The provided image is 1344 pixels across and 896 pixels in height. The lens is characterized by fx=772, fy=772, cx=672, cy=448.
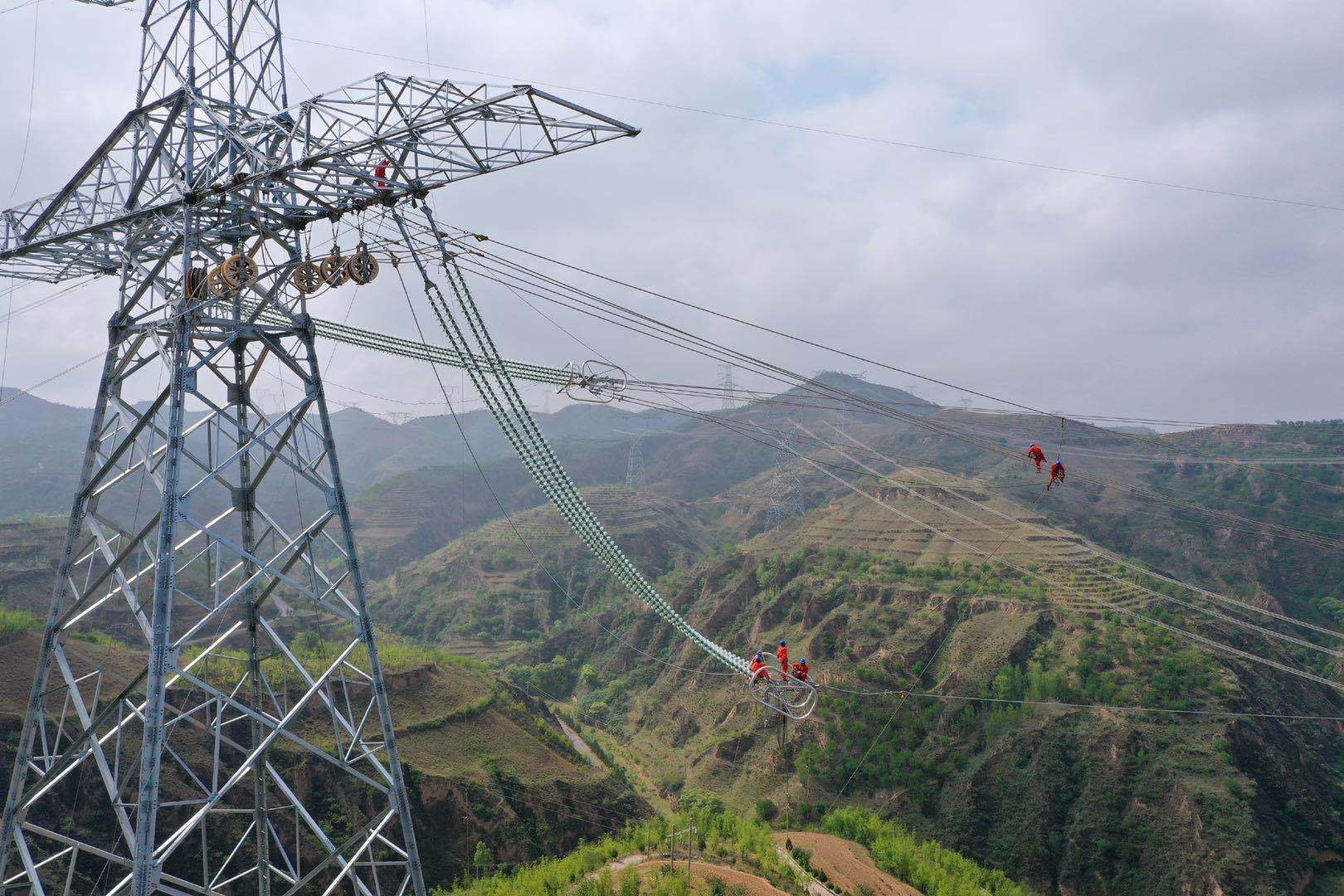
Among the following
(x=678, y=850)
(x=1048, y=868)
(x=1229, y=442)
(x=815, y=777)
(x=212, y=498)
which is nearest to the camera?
(x=678, y=850)

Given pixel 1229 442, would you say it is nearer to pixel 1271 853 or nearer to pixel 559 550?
pixel 1271 853

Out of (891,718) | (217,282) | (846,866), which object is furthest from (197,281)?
(891,718)

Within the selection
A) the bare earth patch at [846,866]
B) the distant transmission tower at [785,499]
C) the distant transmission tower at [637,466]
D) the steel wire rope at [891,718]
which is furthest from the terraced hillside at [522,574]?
the bare earth patch at [846,866]

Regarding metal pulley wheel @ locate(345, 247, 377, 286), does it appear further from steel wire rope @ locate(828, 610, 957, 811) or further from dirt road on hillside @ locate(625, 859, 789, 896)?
steel wire rope @ locate(828, 610, 957, 811)

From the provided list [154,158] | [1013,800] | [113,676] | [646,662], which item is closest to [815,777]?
[1013,800]

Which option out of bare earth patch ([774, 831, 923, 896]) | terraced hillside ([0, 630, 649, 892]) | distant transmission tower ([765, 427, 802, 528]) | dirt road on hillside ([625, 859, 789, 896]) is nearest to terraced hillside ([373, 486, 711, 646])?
distant transmission tower ([765, 427, 802, 528])

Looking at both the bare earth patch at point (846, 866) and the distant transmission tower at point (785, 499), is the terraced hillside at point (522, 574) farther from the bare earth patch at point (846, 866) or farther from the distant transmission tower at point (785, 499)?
the bare earth patch at point (846, 866)

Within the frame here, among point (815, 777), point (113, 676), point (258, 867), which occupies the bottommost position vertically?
point (815, 777)

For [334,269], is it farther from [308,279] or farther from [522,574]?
[522,574]
